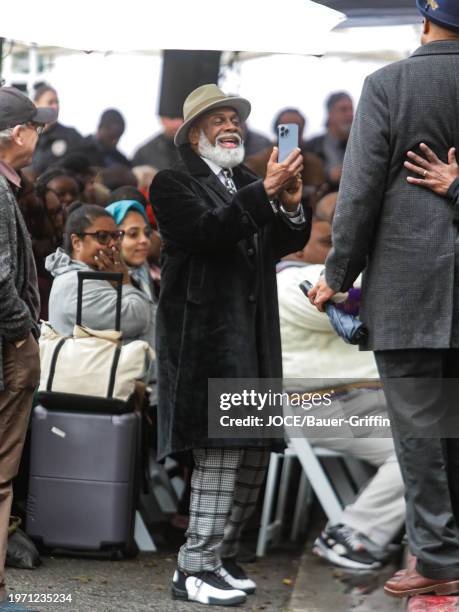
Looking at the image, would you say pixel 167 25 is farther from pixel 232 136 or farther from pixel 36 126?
pixel 36 126

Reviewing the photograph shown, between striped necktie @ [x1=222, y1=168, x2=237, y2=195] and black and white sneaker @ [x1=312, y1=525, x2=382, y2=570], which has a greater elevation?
striped necktie @ [x1=222, y1=168, x2=237, y2=195]

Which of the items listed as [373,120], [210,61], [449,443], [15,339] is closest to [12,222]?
[15,339]

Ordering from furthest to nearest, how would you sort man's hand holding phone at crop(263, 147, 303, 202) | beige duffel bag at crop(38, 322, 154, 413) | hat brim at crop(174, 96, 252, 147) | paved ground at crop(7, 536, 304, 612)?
1. beige duffel bag at crop(38, 322, 154, 413)
2. hat brim at crop(174, 96, 252, 147)
3. paved ground at crop(7, 536, 304, 612)
4. man's hand holding phone at crop(263, 147, 303, 202)

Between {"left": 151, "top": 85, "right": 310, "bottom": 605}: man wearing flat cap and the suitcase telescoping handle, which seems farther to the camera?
the suitcase telescoping handle

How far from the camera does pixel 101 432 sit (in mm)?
5711

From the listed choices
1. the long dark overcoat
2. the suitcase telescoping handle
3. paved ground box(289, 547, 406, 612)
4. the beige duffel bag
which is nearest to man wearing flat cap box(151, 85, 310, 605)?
the long dark overcoat

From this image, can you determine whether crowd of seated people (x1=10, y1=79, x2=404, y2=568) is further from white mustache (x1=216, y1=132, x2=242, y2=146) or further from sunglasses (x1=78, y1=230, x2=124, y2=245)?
white mustache (x1=216, y1=132, x2=242, y2=146)

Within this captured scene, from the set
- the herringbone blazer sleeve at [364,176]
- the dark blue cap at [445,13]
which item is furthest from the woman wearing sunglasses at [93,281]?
the dark blue cap at [445,13]

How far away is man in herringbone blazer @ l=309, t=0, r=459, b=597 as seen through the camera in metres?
4.39

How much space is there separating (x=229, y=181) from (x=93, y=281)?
0.92 metres

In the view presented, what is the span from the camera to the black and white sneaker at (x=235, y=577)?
5290mm

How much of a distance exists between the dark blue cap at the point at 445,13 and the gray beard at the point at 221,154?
3.69 feet

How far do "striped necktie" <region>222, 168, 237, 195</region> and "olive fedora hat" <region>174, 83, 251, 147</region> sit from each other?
0.22 metres

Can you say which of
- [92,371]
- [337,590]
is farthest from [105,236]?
[337,590]
